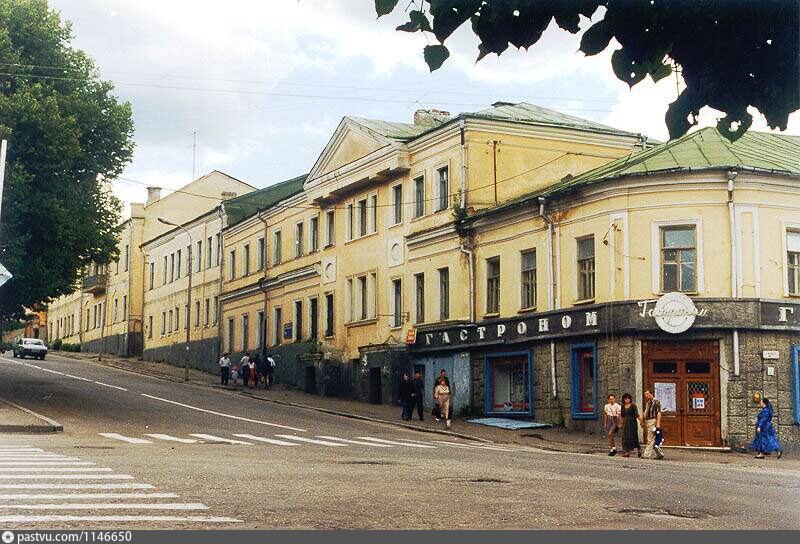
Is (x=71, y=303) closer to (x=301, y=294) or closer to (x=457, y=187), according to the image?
(x=301, y=294)

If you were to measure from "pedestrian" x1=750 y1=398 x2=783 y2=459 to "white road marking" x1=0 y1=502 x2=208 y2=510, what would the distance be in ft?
63.1

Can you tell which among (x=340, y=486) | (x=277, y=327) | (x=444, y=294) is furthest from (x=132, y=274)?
(x=340, y=486)

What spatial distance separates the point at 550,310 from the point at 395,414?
24.1 feet

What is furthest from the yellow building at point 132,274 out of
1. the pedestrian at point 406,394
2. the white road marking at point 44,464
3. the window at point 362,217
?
the white road marking at point 44,464

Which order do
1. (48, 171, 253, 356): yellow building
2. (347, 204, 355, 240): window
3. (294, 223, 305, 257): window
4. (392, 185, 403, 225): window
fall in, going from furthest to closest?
1. (48, 171, 253, 356): yellow building
2. (294, 223, 305, 257): window
3. (347, 204, 355, 240): window
4. (392, 185, 403, 225): window

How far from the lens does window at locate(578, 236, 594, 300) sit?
33.2m

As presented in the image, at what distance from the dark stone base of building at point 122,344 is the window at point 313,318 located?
2867cm

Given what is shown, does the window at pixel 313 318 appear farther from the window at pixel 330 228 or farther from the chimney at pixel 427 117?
the chimney at pixel 427 117

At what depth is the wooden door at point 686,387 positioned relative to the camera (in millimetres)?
30125

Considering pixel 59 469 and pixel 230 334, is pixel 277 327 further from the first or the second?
pixel 59 469

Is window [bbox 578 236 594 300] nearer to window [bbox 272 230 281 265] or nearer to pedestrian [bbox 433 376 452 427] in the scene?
pedestrian [bbox 433 376 452 427]

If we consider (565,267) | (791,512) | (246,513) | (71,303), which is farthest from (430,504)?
(71,303)

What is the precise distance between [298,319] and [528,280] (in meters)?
18.9

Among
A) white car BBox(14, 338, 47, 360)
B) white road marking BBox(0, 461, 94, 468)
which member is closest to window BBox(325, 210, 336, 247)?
white car BBox(14, 338, 47, 360)
